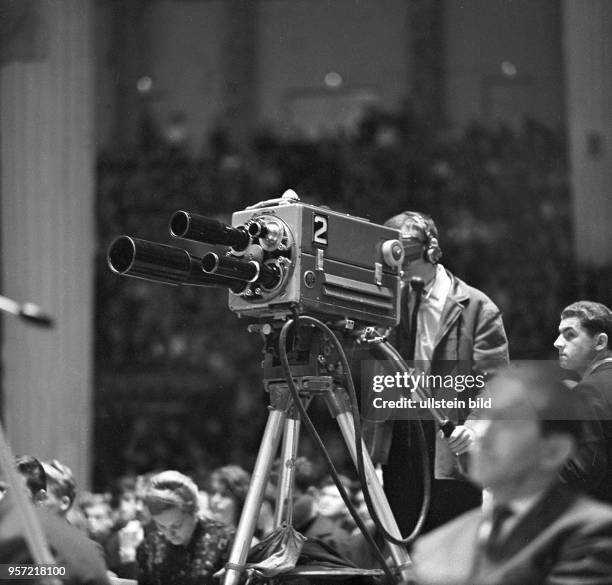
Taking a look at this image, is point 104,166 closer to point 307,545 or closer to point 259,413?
point 259,413

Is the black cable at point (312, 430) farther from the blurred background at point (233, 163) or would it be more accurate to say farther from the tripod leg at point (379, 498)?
the blurred background at point (233, 163)

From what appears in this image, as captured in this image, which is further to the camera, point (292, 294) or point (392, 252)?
point (392, 252)

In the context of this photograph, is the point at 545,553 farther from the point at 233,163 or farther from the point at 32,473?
the point at 233,163

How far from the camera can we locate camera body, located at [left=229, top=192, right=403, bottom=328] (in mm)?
2969

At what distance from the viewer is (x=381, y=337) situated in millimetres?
3117

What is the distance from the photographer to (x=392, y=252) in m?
3.20

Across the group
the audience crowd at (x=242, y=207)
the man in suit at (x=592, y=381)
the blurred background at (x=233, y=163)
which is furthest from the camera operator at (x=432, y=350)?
the audience crowd at (x=242, y=207)

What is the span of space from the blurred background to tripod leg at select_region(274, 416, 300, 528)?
4.49ft

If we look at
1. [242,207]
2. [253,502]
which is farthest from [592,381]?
[242,207]

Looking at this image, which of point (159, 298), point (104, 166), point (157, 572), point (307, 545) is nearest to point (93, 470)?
point (157, 572)

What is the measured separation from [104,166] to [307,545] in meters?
8.63

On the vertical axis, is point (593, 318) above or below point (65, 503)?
above

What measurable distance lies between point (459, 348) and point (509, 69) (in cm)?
986

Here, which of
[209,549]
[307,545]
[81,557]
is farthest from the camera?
[209,549]
